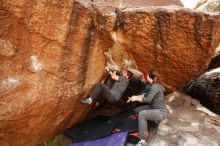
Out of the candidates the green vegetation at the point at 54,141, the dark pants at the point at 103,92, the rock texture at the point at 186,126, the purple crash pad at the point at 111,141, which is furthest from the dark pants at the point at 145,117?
the green vegetation at the point at 54,141

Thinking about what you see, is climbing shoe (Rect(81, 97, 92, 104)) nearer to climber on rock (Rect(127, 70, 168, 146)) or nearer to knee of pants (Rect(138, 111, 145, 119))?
climber on rock (Rect(127, 70, 168, 146))

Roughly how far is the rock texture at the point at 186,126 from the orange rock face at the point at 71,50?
35.9 inches

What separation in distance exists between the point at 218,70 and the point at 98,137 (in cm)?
478

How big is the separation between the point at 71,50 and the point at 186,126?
3482 mm

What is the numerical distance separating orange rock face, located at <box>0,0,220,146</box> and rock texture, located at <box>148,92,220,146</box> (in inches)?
35.9

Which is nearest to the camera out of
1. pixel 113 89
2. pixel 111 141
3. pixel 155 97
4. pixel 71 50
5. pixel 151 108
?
pixel 71 50

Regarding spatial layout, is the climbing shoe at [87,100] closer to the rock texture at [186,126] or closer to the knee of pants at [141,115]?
the knee of pants at [141,115]

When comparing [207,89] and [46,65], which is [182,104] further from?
[46,65]

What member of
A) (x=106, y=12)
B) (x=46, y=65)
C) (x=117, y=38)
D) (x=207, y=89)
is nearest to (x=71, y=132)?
(x=46, y=65)

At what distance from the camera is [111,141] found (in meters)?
7.89

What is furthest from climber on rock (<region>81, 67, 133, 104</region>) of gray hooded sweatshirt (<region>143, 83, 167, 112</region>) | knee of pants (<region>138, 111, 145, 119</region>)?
knee of pants (<region>138, 111, 145, 119</region>)

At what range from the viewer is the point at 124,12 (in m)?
7.84

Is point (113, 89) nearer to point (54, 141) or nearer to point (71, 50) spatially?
point (71, 50)

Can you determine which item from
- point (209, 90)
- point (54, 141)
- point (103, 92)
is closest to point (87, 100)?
point (103, 92)
